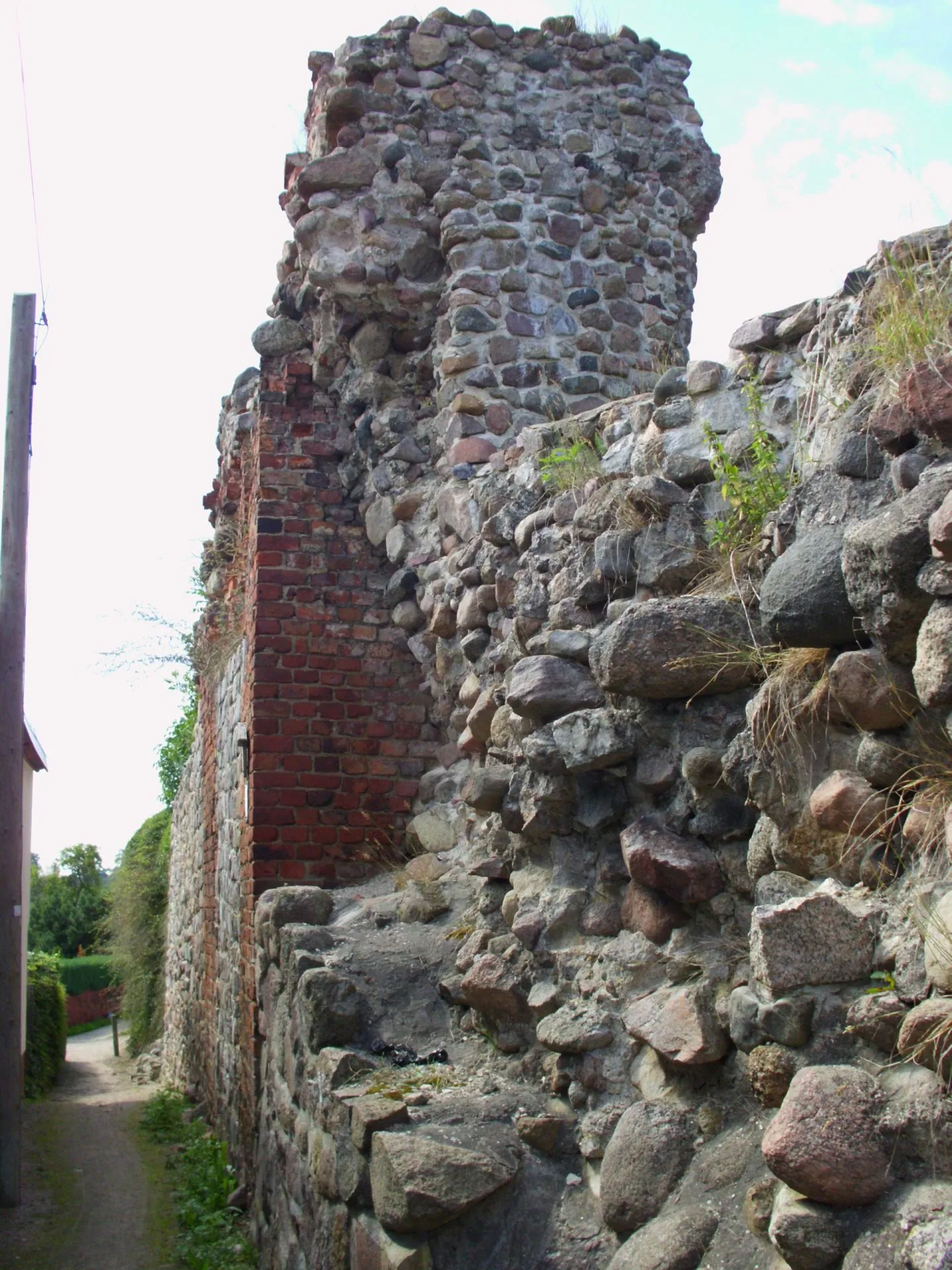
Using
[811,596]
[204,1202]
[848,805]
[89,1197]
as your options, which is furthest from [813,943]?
[89,1197]

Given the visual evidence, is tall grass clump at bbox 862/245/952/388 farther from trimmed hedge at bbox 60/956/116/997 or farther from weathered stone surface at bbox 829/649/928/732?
trimmed hedge at bbox 60/956/116/997

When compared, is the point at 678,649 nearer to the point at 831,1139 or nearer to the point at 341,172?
the point at 831,1139

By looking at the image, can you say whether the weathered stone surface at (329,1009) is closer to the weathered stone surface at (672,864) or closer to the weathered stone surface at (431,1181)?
the weathered stone surface at (431,1181)

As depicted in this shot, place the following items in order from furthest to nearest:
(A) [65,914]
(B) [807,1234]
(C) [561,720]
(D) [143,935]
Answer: (A) [65,914] < (D) [143,935] < (C) [561,720] < (B) [807,1234]

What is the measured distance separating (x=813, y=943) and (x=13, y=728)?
650 cm

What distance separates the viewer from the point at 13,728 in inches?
302

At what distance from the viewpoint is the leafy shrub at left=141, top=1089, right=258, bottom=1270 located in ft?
17.5

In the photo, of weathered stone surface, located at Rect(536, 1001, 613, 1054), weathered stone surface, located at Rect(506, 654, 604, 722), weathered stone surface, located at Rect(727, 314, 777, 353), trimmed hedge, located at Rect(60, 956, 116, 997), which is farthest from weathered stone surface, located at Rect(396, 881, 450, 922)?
trimmed hedge, located at Rect(60, 956, 116, 997)

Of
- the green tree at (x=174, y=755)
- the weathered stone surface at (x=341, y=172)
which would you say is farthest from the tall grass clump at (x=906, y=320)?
the green tree at (x=174, y=755)

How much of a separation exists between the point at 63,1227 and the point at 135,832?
12.9 m

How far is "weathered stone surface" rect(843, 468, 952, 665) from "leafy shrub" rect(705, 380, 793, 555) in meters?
0.73

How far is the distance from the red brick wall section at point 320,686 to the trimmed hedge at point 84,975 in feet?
86.6

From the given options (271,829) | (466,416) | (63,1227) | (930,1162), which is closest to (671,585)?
(930,1162)

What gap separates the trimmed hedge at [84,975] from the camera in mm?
30016
